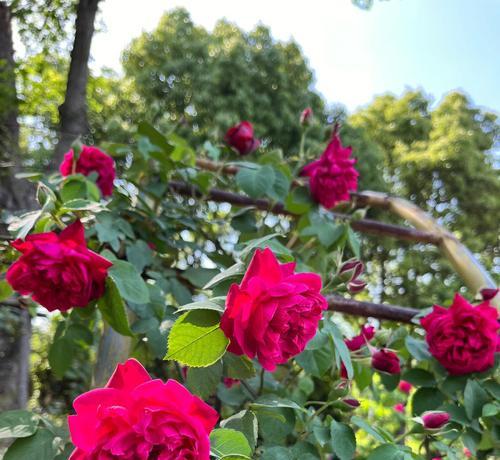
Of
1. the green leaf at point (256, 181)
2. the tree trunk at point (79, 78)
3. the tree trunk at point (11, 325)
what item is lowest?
the tree trunk at point (11, 325)

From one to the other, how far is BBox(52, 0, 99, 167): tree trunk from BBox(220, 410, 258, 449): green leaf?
103 centimetres

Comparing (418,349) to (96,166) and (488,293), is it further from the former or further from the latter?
(96,166)

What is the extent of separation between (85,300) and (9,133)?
1.24 metres

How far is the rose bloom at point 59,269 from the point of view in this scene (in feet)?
1.73

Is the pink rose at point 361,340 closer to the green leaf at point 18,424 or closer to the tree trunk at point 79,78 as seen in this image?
the green leaf at point 18,424

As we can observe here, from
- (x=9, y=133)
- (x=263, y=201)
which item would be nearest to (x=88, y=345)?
(x=263, y=201)

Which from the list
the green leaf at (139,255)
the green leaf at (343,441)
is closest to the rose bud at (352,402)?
the green leaf at (343,441)

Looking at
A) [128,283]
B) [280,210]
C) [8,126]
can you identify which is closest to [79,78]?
[8,126]

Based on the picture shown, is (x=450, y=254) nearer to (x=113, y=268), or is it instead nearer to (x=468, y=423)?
(x=468, y=423)

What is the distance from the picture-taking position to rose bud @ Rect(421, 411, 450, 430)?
0.60 meters

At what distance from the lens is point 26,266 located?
537mm

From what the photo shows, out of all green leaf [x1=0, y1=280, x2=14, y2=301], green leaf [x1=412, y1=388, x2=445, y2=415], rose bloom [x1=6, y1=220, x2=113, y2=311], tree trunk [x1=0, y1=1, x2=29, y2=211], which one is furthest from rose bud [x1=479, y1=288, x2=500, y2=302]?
tree trunk [x1=0, y1=1, x2=29, y2=211]

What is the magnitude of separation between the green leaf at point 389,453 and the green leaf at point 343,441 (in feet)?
0.08

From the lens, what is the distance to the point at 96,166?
34.3 inches
